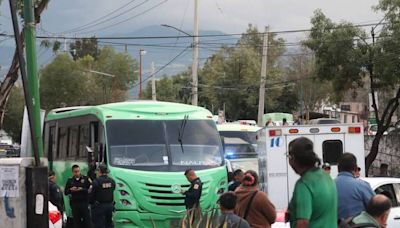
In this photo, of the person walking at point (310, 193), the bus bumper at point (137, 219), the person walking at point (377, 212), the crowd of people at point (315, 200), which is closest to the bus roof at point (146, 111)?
the bus bumper at point (137, 219)

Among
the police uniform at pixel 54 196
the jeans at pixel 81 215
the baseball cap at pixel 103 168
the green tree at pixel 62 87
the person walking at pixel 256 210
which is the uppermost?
the green tree at pixel 62 87

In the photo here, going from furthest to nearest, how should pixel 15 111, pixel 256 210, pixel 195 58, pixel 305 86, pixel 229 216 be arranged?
pixel 15 111, pixel 305 86, pixel 195 58, pixel 256 210, pixel 229 216

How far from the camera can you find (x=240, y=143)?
20859 millimetres

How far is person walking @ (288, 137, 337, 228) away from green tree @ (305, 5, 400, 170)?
58.7ft

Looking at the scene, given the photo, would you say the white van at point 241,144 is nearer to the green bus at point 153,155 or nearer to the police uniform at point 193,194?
the green bus at point 153,155

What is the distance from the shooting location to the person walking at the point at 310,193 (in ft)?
17.9

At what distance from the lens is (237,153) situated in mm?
20438

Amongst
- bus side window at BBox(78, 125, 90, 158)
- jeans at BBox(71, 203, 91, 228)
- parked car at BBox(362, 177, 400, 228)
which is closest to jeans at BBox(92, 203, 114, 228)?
jeans at BBox(71, 203, 91, 228)

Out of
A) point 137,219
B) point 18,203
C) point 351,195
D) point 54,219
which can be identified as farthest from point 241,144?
point 351,195

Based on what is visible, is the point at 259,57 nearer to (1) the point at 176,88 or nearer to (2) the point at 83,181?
(1) the point at 176,88

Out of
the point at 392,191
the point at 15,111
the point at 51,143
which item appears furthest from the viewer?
the point at 15,111

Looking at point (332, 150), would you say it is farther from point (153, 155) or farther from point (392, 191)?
point (392, 191)

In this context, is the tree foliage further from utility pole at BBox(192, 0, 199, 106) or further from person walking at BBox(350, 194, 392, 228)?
person walking at BBox(350, 194, 392, 228)

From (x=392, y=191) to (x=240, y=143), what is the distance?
395 inches
